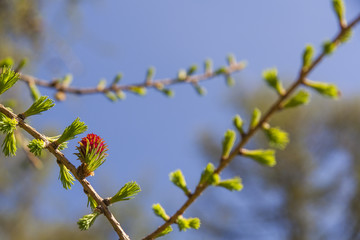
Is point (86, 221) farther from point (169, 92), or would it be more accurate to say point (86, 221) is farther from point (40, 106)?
point (169, 92)

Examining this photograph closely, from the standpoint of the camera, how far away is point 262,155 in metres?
0.48

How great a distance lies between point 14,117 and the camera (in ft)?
1.69

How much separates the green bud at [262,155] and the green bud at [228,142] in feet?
0.08

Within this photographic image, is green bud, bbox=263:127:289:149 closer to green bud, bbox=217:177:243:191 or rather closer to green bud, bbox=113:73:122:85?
green bud, bbox=217:177:243:191

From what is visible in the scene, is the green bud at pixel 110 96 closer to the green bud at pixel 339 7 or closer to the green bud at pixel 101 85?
the green bud at pixel 101 85

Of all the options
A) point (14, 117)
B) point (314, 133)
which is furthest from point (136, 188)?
point (314, 133)

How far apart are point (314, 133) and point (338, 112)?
1.05 m

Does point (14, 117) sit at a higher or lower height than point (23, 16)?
lower

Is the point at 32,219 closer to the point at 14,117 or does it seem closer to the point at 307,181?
the point at 307,181

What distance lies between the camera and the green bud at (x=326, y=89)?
0.44 meters

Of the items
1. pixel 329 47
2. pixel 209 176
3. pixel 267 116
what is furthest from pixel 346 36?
pixel 209 176

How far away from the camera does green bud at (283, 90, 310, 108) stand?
45cm

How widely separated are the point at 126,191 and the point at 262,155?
21 centimetres

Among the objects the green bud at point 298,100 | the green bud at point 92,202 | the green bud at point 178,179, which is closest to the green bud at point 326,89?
the green bud at point 298,100
